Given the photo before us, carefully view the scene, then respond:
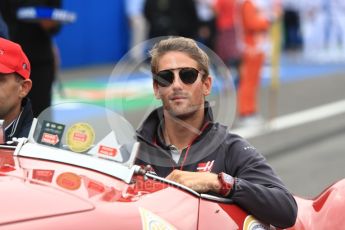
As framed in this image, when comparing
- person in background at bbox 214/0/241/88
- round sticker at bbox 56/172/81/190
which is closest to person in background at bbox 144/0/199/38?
person in background at bbox 214/0/241/88

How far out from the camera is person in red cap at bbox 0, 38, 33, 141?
336cm

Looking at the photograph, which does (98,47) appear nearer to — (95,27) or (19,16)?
(95,27)

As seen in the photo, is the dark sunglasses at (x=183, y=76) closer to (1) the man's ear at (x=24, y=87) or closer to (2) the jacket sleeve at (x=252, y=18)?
(1) the man's ear at (x=24, y=87)

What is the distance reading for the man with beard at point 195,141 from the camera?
3025 millimetres

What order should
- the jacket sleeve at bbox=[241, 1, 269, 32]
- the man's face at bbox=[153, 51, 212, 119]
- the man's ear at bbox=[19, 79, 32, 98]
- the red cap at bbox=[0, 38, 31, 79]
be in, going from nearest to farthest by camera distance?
the man's face at bbox=[153, 51, 212, 119]
the red cap at bbox=[0, 38, 31, 79]
the man's ear at bbox=[19, 79, 32, 98]
the jacket sleeve at bbox=[241, 1, 269, 32]

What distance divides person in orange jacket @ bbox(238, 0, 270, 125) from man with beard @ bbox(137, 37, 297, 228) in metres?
7.22

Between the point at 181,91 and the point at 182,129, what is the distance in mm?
180

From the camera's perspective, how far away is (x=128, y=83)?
3.23m

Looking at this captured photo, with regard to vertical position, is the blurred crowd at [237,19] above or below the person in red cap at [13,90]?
below

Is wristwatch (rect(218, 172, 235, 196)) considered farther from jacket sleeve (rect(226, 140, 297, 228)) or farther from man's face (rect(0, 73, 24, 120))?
man's face (rect(0, 73, 24, 120))

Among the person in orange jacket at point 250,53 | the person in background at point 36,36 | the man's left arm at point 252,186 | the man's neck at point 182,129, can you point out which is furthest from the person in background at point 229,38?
the man's left arm at point 252,186

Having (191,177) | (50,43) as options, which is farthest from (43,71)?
(191,177)

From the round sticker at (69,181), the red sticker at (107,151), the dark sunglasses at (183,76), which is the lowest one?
the round sticker at (69,181)

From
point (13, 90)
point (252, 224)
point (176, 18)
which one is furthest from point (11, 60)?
point (176, 18)
